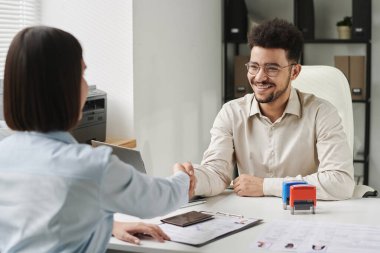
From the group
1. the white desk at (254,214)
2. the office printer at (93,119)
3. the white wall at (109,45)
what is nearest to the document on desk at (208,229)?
the white desk at (254,214)

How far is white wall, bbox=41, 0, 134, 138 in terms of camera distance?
119 inches

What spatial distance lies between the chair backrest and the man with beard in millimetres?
480

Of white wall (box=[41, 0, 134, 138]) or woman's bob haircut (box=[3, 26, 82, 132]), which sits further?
white wall (box=[41, 0, 134, 138])

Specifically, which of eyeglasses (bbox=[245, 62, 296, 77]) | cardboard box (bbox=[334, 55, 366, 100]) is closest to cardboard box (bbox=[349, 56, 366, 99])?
cardboard box (bbox=[334, 55, 366, 100])

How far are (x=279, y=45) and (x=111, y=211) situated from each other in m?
1.30

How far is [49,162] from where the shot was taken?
3.95ft

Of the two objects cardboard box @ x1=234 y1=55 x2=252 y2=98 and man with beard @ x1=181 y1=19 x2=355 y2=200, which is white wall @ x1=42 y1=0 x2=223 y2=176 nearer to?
cardboard box @ x1=234 y1=55 x2=252 y2=98

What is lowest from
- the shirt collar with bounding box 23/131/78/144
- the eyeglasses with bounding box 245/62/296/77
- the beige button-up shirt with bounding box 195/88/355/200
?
the beige button-up shirt with bounding box 195/88/355/200

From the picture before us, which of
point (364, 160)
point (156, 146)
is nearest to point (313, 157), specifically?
point (156, 146)

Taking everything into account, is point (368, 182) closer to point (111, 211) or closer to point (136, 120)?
point (136, 120)

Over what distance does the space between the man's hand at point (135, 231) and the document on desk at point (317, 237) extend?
252 millimetres

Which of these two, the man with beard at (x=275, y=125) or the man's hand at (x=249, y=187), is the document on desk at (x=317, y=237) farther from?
the man with beard at (x=275, y=125)

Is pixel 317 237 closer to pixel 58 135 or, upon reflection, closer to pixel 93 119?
pixel 58 135

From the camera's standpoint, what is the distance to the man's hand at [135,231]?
1.55 m
